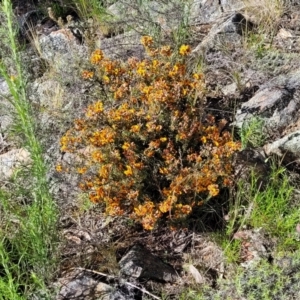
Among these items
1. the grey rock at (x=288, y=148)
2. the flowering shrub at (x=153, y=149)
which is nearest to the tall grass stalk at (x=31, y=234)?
the flowering shrub at (x=153, y=149)

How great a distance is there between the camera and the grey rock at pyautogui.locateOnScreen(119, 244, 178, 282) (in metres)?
2.86

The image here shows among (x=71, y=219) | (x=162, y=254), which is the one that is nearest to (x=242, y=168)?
(x=162, y=254)

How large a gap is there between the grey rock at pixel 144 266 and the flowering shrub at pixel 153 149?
19 centimetres

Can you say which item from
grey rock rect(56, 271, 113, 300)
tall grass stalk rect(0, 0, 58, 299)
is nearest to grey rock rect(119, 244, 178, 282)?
grey rock rect(56, 271, 113, 300)

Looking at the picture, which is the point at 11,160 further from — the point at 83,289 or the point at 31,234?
the point at 83,289

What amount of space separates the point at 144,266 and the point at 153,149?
2.30 feet

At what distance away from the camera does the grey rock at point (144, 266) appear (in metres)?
2.86

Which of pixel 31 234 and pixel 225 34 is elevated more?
pixel 225 34

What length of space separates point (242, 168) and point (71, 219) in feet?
3.80

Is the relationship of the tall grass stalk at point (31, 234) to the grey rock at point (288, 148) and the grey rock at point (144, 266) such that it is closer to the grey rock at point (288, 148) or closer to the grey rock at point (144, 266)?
the grey rock at point (144, 266)

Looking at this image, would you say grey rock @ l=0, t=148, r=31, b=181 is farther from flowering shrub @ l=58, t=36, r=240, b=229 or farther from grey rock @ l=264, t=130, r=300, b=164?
grey rock @ l=264, t=130, r=300, b=164

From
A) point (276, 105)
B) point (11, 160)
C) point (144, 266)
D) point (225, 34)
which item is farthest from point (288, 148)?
point (11, 160)

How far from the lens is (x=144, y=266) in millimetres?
2893

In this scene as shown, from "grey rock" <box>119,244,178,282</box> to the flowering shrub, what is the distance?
7.6 inches
